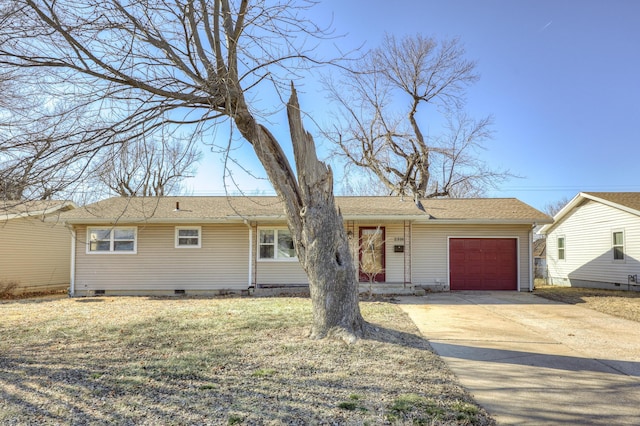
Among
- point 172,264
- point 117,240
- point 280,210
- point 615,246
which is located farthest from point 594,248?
point 117,240

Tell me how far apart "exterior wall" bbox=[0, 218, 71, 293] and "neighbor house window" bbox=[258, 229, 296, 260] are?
7.27 meters

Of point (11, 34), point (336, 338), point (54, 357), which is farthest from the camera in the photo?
point (336, 338)

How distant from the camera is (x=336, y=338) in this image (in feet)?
19.0

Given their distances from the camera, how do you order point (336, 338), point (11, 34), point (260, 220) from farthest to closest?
point (260, 220) → point (336, 338) → point (11, 34)

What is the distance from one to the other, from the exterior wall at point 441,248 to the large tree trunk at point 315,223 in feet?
26.8

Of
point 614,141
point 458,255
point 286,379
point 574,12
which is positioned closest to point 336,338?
point 286,379

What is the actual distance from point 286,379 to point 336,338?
1646 mm

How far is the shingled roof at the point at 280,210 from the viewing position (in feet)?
41.5

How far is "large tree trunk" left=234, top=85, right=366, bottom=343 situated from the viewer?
19.3 ft

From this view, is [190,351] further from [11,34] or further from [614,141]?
[614,141]

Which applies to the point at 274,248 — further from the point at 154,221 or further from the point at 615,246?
the point at 615,246

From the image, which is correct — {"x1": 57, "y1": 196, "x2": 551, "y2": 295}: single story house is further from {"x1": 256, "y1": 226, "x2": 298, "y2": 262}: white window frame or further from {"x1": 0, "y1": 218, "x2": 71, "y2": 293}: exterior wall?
{"x1": 0, "y1": 218, "x2": 71, "y2": 293}: exterior wall

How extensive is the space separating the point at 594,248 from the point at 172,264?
1638 cm

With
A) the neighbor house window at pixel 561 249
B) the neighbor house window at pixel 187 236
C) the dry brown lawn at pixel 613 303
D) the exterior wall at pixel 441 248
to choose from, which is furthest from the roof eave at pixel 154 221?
the neighbor house window at pixel 561 249
